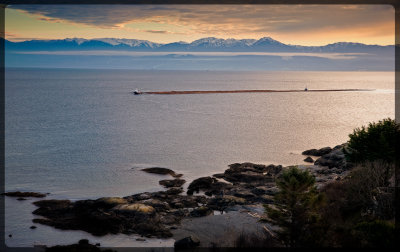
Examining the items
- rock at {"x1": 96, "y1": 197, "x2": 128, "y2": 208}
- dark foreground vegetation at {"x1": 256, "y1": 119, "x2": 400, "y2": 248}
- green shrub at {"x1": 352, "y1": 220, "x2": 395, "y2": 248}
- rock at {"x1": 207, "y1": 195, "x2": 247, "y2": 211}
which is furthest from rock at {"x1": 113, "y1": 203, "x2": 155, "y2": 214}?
green shrub at {"x1": 352, "y1": 220, "x2": 395, "y2": 248}

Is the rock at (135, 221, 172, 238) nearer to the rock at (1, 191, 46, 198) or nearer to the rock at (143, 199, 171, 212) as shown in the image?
the rock at (143, 199, 171, 212)

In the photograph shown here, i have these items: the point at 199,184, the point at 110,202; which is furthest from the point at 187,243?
the point at 199,184

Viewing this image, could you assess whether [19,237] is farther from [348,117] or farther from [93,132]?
Answer: [348,117]

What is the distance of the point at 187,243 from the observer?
28.0 metres

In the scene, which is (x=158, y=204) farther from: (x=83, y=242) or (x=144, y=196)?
(x=83, y=242)

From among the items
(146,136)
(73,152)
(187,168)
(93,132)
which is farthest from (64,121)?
(187,168)

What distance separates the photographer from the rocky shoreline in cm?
3192

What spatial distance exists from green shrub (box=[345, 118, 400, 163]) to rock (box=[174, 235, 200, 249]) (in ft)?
63.9

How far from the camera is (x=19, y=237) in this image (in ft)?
101

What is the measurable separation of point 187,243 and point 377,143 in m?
21.3

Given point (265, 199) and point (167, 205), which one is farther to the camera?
point (265, 199)

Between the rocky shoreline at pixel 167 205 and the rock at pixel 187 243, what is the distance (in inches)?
26.2

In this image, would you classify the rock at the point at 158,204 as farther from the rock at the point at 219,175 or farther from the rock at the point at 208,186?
the rock at the point at 219,175

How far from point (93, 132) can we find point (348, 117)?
78315 millimetres
